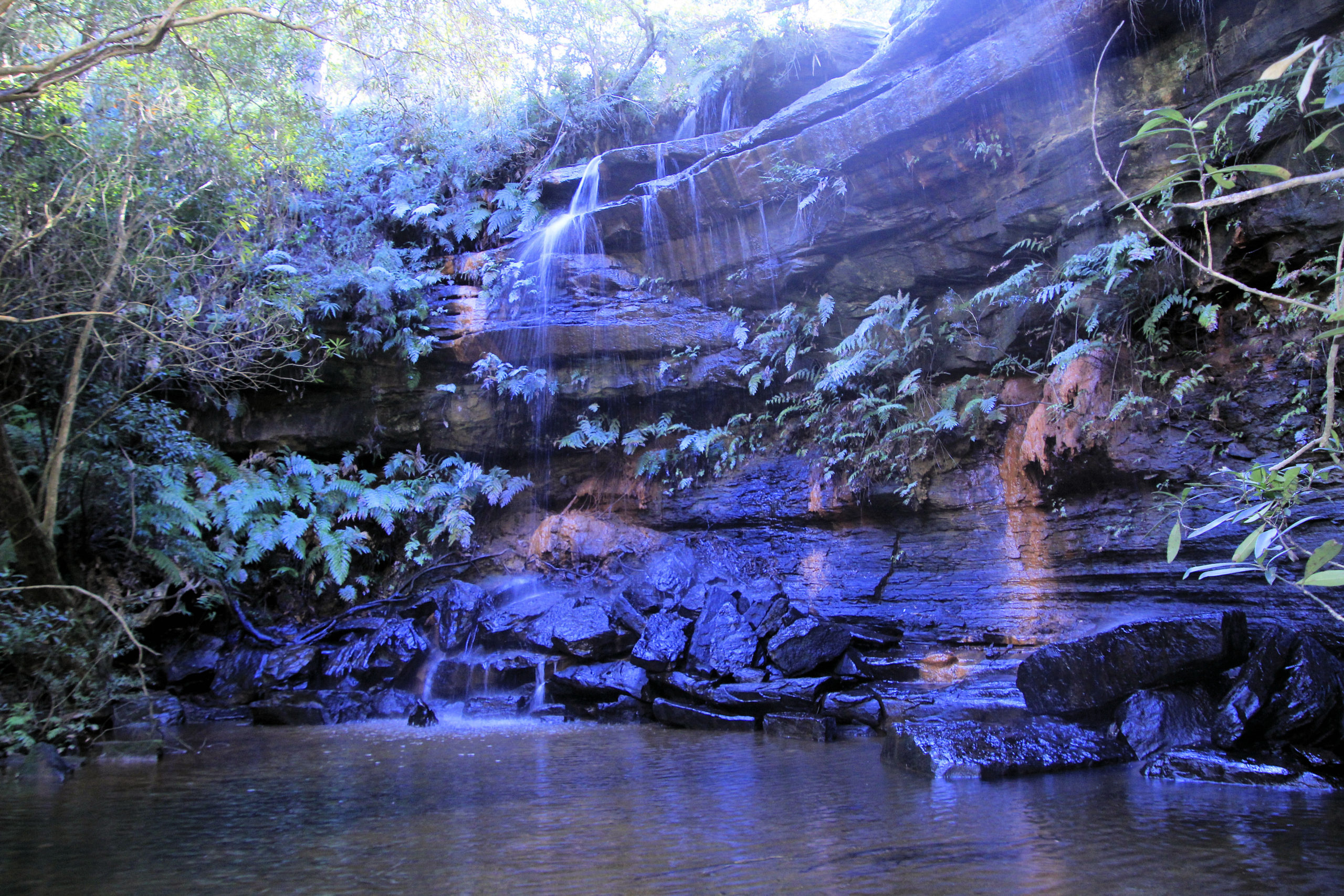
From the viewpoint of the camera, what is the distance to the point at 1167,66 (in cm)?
766

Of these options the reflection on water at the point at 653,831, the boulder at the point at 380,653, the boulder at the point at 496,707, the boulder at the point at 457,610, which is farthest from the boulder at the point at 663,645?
the boulder at the point at 380,653

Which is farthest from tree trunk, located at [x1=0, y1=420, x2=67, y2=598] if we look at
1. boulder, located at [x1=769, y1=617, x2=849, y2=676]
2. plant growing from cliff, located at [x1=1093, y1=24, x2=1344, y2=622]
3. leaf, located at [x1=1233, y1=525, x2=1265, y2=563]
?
leaf, located at [x1=1233, y1=525, x2=1265, y2=563]

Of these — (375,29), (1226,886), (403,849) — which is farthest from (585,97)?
(1226,886)

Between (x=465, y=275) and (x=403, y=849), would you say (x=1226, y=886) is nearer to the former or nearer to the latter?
(x=403, y=849)

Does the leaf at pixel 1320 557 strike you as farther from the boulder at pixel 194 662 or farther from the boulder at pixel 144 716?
the boulder at pixel 194 662

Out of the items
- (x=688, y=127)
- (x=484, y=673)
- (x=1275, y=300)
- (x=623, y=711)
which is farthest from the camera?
(x=688, y=127)

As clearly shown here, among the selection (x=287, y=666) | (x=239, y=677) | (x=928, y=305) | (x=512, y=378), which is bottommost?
(x=239, y=677)

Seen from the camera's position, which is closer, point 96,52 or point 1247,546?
point 1247,546

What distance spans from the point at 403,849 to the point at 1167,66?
9.77 m

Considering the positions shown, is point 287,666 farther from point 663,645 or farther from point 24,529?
point 663,645

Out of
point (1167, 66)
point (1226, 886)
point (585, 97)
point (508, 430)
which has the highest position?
point (585, 97)

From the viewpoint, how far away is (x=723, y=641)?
823 cm

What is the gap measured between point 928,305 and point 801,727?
6.21 m

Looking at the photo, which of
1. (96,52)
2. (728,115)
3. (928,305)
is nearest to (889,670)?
(928,305)
